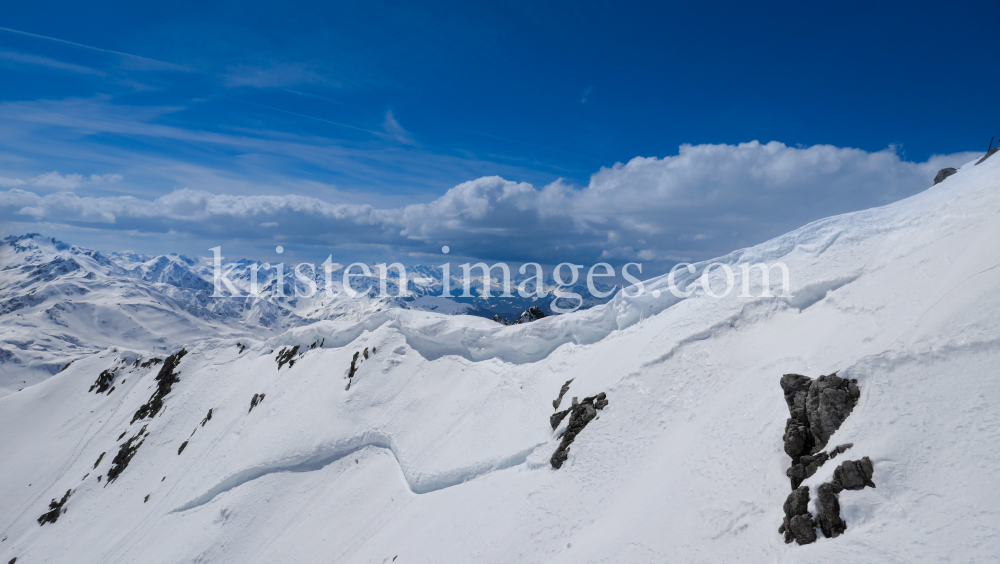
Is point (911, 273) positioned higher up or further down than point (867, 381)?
higher up

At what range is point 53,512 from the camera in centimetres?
5525

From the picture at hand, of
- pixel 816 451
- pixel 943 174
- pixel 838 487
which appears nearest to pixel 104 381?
pixel 816 451

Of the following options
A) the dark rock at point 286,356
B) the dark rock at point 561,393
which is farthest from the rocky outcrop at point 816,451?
the dark rock at point 286,356

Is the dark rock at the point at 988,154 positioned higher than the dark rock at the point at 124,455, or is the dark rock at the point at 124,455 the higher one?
the dark rock at the point at 988,154

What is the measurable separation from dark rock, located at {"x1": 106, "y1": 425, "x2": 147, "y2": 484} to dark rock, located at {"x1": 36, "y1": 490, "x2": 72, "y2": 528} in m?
4.71

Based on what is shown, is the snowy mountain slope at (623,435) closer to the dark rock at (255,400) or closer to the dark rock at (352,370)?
the dark rock at (352,370)

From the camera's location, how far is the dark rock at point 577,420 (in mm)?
23547

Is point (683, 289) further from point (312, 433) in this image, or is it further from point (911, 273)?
point (312, 433)

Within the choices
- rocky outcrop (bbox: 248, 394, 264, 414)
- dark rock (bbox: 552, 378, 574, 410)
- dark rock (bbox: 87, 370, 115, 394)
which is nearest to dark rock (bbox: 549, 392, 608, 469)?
dark rock (bbox: 552, 378, 574, 410)

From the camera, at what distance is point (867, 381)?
15.2 metres

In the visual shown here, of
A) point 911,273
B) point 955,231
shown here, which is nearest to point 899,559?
point 911,273

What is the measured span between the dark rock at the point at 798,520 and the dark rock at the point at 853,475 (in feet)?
2.86

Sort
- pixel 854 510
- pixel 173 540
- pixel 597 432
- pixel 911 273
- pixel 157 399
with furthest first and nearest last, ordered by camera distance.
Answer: pixel 157 399 < pixel 173 540 < pixel 597 432 < pixel 911 273 < pixel 854 510

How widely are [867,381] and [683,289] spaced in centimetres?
1842
